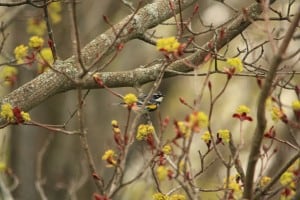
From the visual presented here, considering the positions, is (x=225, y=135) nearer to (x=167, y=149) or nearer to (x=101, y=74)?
(x=167, y=149)

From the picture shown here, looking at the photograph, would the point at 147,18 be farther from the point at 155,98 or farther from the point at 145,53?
the point at 145,53

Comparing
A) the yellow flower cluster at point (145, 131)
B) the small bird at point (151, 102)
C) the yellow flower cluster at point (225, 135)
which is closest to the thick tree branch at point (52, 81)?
the small bird at point (151, 102)

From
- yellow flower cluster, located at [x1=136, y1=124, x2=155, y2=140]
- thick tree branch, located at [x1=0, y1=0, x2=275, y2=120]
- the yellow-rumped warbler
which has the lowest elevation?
yellow flower cluster, located at [x1=136, y1=124, x2=155, y2=140]

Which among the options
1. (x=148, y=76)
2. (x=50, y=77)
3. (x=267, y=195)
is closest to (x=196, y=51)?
(x=148, y=76)

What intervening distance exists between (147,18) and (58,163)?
17.3 feet

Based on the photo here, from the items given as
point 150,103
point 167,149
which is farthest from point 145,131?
point 150,103

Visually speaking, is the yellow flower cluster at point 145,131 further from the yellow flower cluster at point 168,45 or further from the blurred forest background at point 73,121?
the blurred forest background at point 73,121

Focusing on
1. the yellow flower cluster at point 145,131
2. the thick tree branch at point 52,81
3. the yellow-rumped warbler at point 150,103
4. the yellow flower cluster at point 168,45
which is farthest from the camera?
the thick tree branch at point 52,81

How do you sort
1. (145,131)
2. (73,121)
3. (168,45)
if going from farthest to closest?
1. (73,121)
2. (145,131)
3. (168,45)

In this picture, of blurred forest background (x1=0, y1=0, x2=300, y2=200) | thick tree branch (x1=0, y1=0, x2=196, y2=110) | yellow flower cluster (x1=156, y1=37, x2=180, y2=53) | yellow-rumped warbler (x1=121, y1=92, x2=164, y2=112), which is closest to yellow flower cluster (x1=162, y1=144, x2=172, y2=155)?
yellow-rumped warbler (x1=121, y1=92, x2=164, y2=112)

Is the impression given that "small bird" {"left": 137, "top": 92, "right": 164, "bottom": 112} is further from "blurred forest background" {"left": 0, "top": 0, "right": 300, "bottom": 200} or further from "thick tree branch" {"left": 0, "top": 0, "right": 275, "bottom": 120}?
"blurred forest background" {"left": 0, "top": 0, "right": 300, "bottom": 200}

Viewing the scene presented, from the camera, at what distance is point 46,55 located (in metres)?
5.02

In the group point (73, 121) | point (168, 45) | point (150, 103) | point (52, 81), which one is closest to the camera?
point (168, 45)

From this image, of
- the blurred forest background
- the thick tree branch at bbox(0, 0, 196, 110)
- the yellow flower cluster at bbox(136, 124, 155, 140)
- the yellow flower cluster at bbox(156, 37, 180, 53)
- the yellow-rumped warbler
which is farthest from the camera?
the blurred forest background
